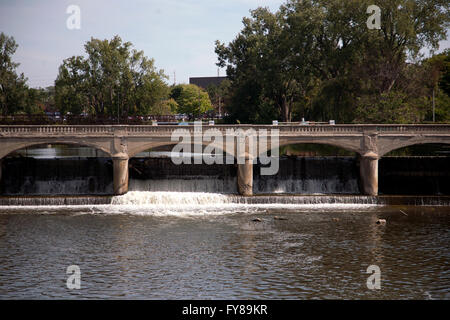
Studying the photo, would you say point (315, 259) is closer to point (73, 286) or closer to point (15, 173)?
point (73, 286)

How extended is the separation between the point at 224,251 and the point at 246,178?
21.3 metres

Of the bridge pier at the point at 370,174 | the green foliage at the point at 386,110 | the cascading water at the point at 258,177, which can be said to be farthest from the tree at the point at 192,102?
the bridge pier at the point at 370,174

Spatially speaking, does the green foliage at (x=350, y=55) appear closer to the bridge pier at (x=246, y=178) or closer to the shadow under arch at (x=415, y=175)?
the shadow under arch at (x=415, y=175)

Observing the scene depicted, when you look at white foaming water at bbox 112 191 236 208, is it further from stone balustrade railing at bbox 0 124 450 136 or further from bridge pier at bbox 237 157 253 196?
stone balustrade railing at bbox 0 124 450 136

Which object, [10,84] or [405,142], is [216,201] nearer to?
[405,142]

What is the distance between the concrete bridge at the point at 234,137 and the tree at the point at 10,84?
4737 centimetres

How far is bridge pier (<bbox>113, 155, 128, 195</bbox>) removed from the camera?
57591 mm

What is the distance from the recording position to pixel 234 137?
5866 centimetres

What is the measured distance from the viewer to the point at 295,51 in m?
86.4

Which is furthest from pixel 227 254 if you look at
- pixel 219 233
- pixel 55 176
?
pixel 55 176

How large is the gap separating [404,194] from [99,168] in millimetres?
34231

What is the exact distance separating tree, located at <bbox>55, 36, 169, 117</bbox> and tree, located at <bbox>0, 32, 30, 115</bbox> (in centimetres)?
684

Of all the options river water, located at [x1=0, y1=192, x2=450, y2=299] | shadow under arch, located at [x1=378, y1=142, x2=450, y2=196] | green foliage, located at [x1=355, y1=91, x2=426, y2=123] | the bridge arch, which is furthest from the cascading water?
green foliage, located at [x1=355, y1=91, x2=426, y2=123]

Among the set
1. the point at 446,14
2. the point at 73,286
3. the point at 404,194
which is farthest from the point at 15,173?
the point at 446,14
